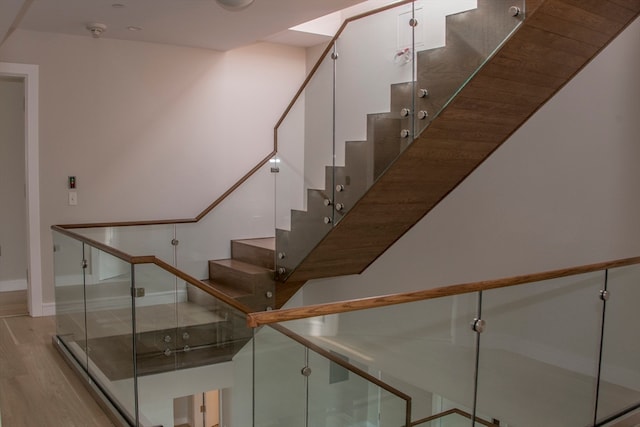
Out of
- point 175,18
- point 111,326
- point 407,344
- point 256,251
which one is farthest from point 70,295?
point 407,344

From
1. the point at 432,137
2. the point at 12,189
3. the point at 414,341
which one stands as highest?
the point at 432,137

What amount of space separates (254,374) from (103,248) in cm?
146

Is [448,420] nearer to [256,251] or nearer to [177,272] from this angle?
[177,272]

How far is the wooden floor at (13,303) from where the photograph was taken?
5503 millimetres

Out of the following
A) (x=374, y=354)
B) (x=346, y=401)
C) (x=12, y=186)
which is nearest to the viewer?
(x=374, y=354)

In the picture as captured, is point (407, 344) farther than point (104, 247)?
No

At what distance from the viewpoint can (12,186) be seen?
654 cm

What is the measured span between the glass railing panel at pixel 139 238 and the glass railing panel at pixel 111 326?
1.30 m

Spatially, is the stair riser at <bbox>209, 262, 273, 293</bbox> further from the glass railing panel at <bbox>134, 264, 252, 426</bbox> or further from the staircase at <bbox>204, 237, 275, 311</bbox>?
the glass railing panel at <bbox>134, 264, 252, 426</bbox>

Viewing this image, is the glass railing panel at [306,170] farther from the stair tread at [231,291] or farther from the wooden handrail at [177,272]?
the wooden handrail at [177,272]

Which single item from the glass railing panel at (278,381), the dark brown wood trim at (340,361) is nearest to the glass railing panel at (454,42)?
the dark brown wood trim at (340,361)

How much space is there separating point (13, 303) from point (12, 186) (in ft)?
4.87

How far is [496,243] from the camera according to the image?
456 centimetres

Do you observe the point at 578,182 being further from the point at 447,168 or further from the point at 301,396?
the point at 301,396
